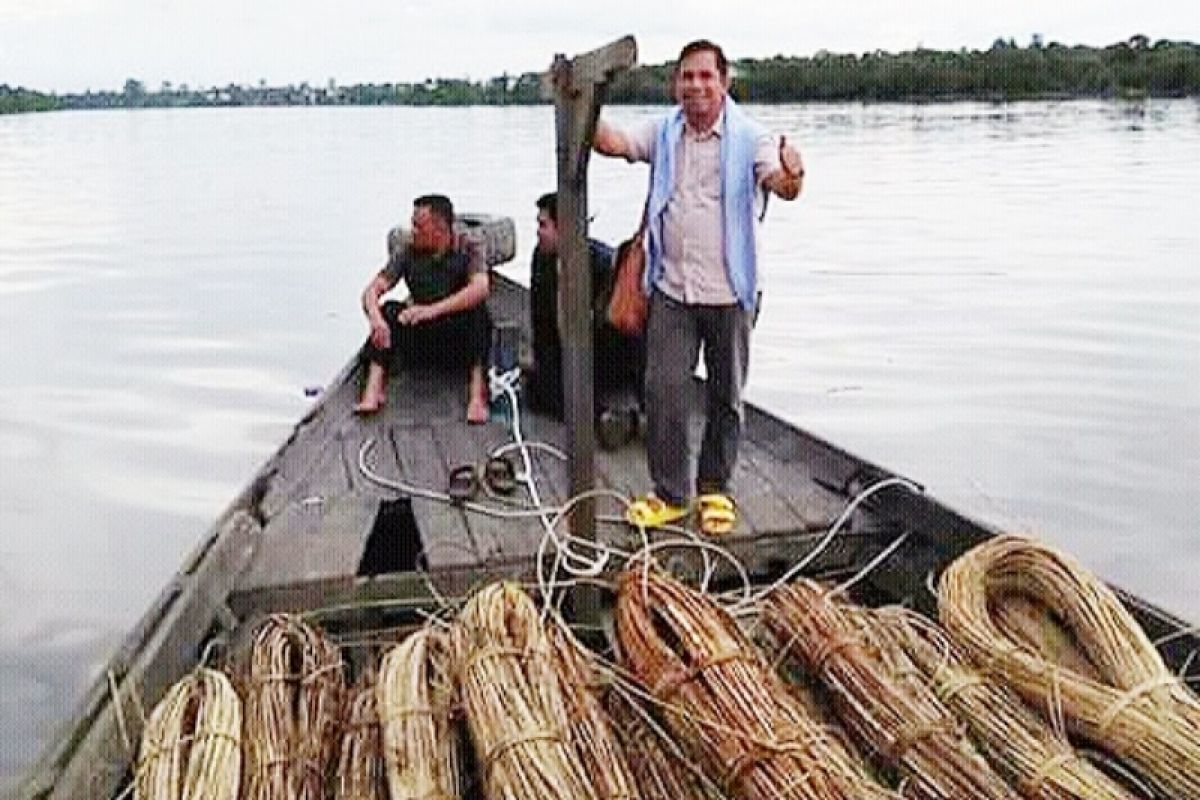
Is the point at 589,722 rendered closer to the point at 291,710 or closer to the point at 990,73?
the point at 291,710

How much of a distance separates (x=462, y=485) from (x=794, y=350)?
9.14m

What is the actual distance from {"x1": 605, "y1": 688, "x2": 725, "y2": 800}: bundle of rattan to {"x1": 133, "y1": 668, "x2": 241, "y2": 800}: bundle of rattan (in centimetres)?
92

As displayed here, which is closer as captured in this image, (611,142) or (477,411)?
(611,142)

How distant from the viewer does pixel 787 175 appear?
179 inches

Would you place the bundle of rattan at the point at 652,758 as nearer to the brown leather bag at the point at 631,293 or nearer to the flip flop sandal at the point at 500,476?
the brown leather bag at the point at 631,293

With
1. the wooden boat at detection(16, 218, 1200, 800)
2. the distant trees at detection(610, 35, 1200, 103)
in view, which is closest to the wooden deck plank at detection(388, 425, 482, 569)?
the wooden boat at detection(16, 218, 1200, 800)

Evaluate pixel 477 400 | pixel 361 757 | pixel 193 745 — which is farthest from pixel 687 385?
pixel 193 745

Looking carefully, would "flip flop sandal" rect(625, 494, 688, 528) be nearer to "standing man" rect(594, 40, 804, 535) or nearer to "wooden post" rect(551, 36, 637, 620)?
"standing man" rect(594, 40, 804, 535)

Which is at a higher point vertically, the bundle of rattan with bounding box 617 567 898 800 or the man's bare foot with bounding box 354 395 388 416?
the bundle of rattan with bounding box 617 567 898 800

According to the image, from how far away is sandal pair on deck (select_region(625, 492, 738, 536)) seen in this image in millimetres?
5000

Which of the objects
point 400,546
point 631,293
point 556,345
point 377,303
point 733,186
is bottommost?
point 400,546

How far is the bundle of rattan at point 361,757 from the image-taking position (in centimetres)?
328

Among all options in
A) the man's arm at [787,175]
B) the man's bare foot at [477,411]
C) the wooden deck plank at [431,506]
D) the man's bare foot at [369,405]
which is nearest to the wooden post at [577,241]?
the wooden deck plank at [431,506]

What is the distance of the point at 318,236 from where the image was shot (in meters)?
25.4
